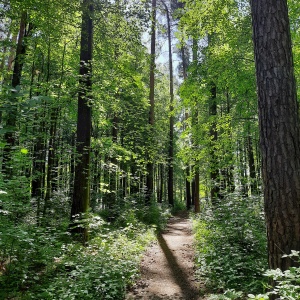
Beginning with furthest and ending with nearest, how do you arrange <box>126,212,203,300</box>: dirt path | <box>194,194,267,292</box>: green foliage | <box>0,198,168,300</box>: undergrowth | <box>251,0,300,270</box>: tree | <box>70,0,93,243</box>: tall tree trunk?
1. <box>70,0,93,243</box>: tall tree trunk
2. <box>126,212,203,300</box>: dirt path
3. <box>194,194,267,292</box>: green foliage
4. <box>0,198,168,300</box>: undergrowth
5. <box>251,0,300,270</box>: tree

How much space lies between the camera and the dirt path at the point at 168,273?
5.37 meters

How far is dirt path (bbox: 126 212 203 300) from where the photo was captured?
537 centimetres

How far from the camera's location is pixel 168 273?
A: 6.65m

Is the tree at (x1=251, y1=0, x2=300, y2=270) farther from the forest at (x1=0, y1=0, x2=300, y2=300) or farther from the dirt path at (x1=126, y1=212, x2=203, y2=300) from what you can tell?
the dirt path at (x1=126, y1=212, x2=203, y2=300)

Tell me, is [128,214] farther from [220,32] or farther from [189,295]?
[220,32]

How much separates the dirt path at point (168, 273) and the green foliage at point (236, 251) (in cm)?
41

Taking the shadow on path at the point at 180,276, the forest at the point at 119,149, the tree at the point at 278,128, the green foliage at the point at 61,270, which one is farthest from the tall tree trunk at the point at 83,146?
the tree at the point at 278,128

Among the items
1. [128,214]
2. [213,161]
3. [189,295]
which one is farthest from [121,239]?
[213,161]

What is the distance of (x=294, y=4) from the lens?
24.6 feet

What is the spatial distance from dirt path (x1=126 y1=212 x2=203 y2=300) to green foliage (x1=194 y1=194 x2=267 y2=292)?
1.33ft

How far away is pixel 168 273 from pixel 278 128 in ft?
15.4

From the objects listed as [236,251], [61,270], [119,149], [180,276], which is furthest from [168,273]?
[119,149]

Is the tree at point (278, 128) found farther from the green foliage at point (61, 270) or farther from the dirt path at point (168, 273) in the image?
the green foliage at point (61, 270)

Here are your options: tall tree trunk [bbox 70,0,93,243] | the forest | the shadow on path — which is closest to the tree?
the forest
